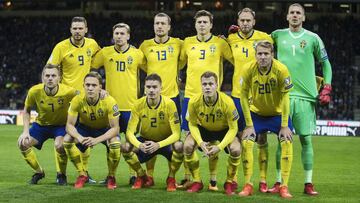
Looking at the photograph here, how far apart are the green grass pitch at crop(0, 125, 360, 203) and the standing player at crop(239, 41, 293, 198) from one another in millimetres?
446

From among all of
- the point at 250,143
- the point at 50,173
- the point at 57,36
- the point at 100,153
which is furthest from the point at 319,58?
A: the point at 57,36

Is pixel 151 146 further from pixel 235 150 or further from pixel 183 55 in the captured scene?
pixel 183 55

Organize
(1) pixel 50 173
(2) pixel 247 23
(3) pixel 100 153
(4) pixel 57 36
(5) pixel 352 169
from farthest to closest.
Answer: (4) pixel 57 36
(3) pixel 100 153
(5) pixel 352 169
(1) pixel 50 173
(2) pixel 247 23

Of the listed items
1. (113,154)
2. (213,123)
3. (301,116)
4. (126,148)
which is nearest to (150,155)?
(126,148)

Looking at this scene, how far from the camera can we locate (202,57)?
347 inches

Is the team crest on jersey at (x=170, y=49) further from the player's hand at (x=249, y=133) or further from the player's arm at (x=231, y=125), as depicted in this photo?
the player's hand at (x=249, y=133)

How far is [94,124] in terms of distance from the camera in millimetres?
8711

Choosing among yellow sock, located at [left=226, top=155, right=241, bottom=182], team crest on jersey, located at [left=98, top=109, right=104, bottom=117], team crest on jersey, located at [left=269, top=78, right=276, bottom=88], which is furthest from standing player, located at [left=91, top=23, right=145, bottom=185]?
team crest on jersey, located at [left=269, top=78, right=276, bottom=88]

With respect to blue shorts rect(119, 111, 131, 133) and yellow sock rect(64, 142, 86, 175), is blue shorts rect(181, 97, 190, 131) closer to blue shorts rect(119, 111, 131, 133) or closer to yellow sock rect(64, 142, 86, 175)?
blue shorts rect(119, 111, 131, 133)

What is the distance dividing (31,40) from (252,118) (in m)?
23.8

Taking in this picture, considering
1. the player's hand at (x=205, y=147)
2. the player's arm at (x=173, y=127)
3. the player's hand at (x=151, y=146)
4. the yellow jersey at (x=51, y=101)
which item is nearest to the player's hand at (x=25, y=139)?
the yellow jersey at (x=51, y=101)

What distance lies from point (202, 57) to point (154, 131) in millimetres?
1177

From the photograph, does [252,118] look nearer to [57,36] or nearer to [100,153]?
[100,153]

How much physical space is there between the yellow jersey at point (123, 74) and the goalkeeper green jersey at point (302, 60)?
204 centimetres
